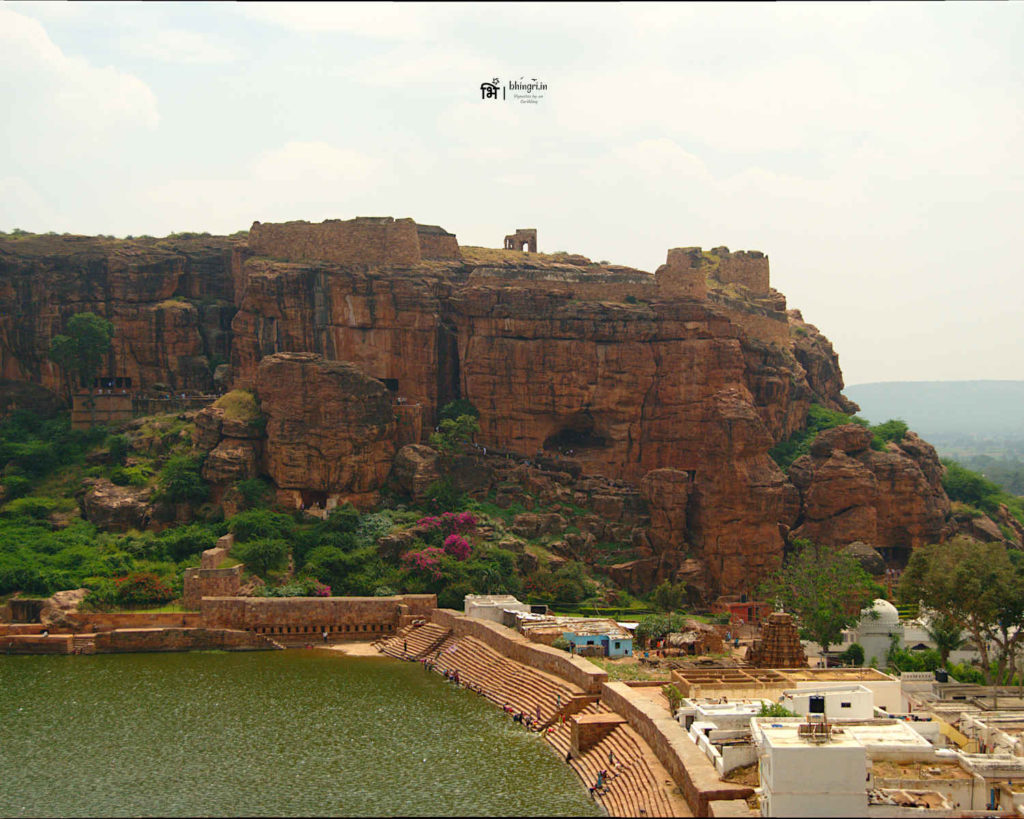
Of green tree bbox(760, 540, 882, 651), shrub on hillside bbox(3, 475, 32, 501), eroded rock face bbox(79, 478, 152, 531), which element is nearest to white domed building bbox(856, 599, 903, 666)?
green tree bbox(760, 540, 882, 651)

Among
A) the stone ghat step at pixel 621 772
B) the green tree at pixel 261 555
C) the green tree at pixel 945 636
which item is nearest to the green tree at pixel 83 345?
the green tree at pixel 261 555

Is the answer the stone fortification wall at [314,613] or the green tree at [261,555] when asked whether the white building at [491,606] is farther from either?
the green tree at [261,555]

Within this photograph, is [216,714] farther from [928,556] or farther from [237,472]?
[928,556]

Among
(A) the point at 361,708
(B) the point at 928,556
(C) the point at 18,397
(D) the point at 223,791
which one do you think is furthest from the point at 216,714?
(C) the point at 18,397

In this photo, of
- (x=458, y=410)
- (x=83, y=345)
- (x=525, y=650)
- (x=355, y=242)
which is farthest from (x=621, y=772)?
(x=83, y=345)

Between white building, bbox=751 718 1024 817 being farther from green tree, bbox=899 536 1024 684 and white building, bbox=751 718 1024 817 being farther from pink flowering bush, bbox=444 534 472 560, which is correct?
pink flowering bush, bbox=444 534 472 560

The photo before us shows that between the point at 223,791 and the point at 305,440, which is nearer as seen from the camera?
the point at 223,791
